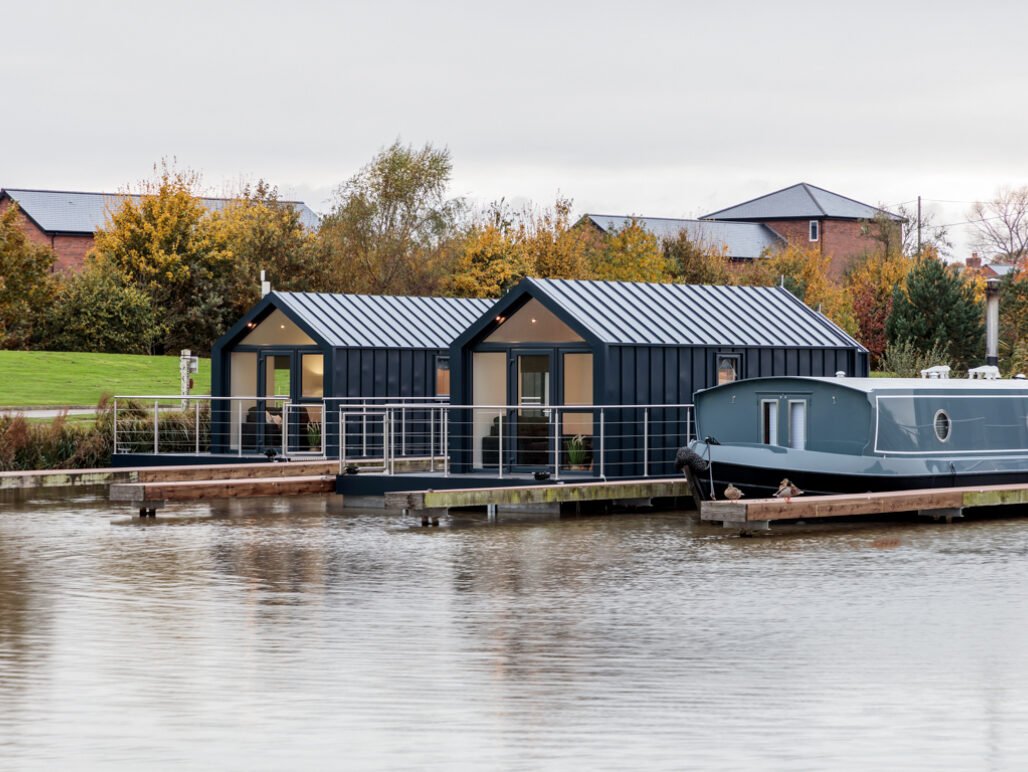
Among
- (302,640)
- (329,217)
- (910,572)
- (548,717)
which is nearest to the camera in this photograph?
(548,717)

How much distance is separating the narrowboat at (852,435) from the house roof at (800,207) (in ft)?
262

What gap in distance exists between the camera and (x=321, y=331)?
28.9 m

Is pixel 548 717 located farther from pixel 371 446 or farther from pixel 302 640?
pixel 371 446

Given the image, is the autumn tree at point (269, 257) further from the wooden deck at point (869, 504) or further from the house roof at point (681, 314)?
the wooden deck at point (869, 504)

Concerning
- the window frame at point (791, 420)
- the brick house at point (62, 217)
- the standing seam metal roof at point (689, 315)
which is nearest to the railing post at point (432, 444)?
the standing seam metal roof at point (689, 315)

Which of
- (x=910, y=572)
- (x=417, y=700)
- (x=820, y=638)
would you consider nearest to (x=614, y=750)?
(x=417, y=700)

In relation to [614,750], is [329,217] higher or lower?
higher

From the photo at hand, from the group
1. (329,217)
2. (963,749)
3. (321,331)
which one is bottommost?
(963,749)

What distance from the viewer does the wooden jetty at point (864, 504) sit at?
1930cm

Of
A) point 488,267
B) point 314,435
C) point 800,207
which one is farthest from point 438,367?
point 800,207

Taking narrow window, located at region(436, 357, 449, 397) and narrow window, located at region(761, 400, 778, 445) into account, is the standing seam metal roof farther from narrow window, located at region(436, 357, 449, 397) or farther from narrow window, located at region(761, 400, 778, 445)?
narrow window, located at region(436, 357, 449, 397)

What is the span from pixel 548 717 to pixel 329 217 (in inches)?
2004

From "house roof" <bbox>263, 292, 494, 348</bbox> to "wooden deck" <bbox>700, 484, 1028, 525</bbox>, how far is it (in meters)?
10.9

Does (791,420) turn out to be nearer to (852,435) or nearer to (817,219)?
(852,435)
